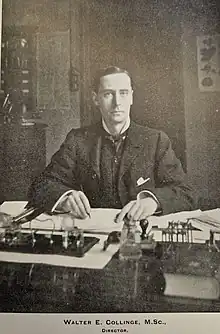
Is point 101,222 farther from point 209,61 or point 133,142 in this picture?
point 209,61

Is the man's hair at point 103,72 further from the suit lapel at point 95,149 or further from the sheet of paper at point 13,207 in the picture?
the sheet of paper at point 13,207

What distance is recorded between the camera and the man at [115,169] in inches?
24.5

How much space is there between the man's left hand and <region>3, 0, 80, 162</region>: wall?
0.13 m

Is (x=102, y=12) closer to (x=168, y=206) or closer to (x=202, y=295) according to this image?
(x=168, y=206)

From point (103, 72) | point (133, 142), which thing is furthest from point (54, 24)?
point (133, 142)

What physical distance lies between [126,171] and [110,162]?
0.09 ft

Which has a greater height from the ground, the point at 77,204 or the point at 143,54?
the point at 143,54

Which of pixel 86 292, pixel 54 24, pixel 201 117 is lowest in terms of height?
pixel 86 292

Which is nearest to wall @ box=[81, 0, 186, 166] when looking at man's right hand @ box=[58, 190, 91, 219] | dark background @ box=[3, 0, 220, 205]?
dark background @ box=[3, 0, 220, 205]

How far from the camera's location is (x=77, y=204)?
62cm

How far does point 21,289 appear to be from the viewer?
0.60 metres

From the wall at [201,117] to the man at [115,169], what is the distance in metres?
0.02

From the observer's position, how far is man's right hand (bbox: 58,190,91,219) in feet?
2.03

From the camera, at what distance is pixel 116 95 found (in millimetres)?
636
